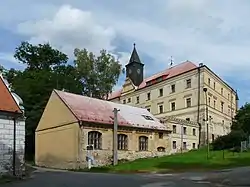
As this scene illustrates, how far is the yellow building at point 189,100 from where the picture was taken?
225ft

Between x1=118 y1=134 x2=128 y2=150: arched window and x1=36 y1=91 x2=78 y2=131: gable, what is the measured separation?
21.6 feet

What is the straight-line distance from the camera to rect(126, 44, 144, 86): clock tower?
9538 centimetres

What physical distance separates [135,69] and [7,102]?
237 ft

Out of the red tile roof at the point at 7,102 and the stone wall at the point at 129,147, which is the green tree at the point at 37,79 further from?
the red tile roof at the point at 7,102

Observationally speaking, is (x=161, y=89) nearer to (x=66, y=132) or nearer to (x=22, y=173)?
(x=66, y=132)

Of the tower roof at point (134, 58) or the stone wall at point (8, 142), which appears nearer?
the stone wall at point (8, 142)

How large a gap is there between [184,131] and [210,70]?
591 inches

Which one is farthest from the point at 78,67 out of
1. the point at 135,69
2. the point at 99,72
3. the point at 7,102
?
the point at 7,102

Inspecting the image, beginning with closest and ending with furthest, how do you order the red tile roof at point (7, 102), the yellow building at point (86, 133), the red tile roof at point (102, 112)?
the red tile roof at point (7, 102) < the yellow building at point (86, 133) < the red tile roof at point (102, 112)

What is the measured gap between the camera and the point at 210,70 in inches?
2970

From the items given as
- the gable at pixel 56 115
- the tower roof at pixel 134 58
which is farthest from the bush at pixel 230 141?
the tower roof at pixel 134 58

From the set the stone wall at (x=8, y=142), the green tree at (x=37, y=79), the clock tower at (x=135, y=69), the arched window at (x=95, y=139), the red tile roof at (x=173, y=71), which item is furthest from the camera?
the clock tower at (x=135, y=69)

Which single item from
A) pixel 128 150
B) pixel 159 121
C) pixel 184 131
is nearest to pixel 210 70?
pixel 184 131

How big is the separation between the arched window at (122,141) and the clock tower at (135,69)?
46.3 metres
